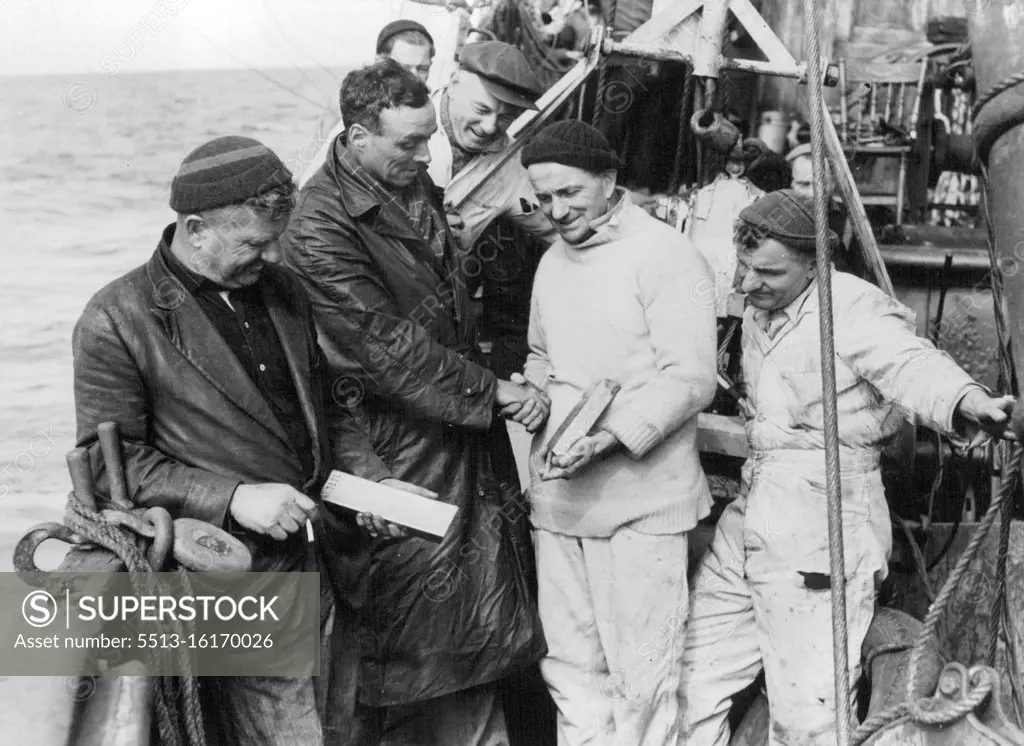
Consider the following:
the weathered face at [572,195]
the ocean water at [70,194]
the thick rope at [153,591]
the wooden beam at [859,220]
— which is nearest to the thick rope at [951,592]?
the weathered face at [572,195]

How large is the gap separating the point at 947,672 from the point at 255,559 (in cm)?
175

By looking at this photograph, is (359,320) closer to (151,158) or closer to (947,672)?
(947,672)

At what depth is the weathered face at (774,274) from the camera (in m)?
3.55

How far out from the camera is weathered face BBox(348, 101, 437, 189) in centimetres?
345

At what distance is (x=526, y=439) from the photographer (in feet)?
16.2

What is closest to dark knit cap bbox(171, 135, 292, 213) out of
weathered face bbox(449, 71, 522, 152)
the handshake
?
the handshake

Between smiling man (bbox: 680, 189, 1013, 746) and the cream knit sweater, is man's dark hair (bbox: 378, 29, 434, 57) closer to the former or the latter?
the cream knit sweater

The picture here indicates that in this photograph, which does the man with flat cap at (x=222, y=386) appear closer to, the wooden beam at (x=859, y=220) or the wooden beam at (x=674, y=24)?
the wooden beam at (x=674, y=24)

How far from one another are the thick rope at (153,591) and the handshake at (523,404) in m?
1.26

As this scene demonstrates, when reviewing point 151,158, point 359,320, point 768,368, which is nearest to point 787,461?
point 768,368

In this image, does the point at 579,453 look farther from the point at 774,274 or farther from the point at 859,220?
the point at 859,220

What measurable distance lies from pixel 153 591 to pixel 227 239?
861 millimetres

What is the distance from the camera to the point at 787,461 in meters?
3.60

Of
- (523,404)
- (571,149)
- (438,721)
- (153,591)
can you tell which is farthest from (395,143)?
(438,721)
